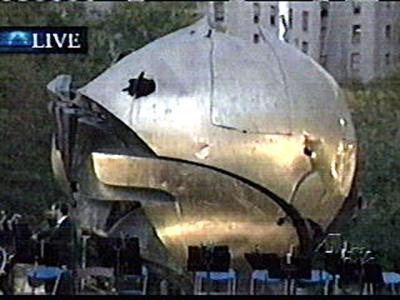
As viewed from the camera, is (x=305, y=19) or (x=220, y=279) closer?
(x=220, y=279)

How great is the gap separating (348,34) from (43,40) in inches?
47.5

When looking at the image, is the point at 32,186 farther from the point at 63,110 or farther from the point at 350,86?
the point at 350,86

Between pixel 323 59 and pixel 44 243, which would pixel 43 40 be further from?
pixel 323 59

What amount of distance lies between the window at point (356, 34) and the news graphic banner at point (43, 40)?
1.06m

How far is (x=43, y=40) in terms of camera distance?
13.3 feet

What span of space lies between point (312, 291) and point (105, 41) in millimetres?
1269

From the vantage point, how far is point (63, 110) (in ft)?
13.3

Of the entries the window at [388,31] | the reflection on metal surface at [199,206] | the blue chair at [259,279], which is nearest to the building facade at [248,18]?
the window at [388,31]

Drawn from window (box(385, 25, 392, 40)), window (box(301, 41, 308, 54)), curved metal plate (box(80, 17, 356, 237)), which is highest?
window (box(385, 25, 392, 40))

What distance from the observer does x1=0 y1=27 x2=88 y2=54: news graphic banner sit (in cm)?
405

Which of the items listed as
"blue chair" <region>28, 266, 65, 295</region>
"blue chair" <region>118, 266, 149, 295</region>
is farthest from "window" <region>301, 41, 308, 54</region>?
"blue chair" <region>28, 266, 65, 295</region>

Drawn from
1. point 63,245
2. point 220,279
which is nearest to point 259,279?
point 220,279

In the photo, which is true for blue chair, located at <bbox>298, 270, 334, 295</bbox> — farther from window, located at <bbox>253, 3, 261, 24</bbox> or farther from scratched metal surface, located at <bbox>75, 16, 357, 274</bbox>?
window, located at <bbox>253, 3, 261, 24</bbox>
